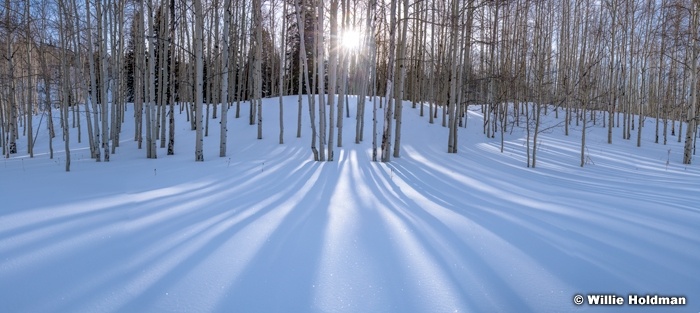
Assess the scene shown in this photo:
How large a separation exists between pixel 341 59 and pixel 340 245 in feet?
42.5

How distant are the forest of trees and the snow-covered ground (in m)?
4.53

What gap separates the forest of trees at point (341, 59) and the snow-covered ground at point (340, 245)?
453 centimetres

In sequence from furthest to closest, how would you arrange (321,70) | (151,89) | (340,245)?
(151,89)
(321,70)
(340,245)

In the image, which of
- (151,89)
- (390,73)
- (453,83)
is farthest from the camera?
(453,83)

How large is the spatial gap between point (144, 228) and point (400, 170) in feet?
20.2

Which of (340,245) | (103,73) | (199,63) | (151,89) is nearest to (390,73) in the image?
(199,63)

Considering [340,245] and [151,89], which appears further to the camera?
[151,89]

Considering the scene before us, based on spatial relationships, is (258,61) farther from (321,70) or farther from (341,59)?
(321,70)

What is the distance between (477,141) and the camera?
640 inches

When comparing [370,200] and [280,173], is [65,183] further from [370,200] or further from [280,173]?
[370,200]

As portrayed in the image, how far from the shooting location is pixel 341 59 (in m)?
15.3

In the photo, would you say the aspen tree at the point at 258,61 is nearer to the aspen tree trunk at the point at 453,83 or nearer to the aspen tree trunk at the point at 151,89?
the aspen tree trunk at the point at 151,89

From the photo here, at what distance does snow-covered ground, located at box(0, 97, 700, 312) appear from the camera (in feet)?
7.86

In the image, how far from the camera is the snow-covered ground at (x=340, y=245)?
2.40m
